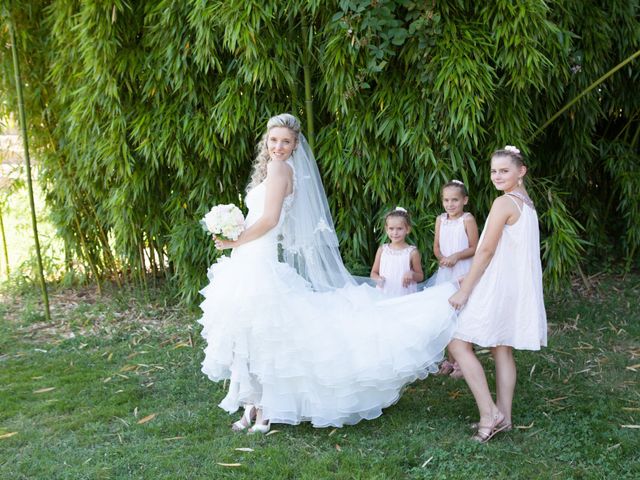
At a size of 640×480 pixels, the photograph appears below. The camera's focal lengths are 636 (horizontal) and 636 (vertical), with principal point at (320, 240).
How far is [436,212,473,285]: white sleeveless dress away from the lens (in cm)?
340

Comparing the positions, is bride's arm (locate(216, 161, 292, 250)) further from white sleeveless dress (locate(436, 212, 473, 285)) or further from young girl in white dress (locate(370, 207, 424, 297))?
white sleeveless dress (locate(436, 212, 473, 285))

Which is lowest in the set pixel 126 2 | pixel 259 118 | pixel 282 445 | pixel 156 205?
pixel 282 445

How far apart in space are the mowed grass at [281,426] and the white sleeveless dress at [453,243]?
0.61 metres

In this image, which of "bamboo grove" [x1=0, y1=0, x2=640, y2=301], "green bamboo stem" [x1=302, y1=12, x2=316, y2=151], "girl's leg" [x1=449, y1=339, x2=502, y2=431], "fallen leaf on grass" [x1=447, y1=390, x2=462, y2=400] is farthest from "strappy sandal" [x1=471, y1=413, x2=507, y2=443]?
"green bamboo stem" [x1=302, y1=12, x2=316, y2=151]

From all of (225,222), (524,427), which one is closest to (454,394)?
(524,427)

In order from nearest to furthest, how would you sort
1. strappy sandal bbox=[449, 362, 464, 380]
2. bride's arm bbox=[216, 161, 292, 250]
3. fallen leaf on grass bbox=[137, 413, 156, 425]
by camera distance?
bride's arm bbox=[216, 161, 292, 250], fallen leaf on grass bbox=[137, 413, 156, 425], strappy sandal bbox=[449, 362, 464, 380]

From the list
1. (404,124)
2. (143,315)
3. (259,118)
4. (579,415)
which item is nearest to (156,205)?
(143,315)

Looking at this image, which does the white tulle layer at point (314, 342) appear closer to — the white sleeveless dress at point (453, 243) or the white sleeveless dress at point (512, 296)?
the white sleeveless dress at point (512, 296)

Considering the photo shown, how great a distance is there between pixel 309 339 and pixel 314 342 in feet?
0.08

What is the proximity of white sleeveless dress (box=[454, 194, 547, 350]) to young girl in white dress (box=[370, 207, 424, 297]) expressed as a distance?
0.77 metres

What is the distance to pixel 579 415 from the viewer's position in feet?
10.0

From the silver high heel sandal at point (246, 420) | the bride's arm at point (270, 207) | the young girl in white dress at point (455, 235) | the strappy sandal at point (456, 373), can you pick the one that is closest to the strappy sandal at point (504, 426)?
the strappy sandal at point (456, 373)

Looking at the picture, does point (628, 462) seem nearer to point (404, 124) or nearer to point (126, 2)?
point (404, 124)

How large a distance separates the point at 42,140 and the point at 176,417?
317 centimetres
